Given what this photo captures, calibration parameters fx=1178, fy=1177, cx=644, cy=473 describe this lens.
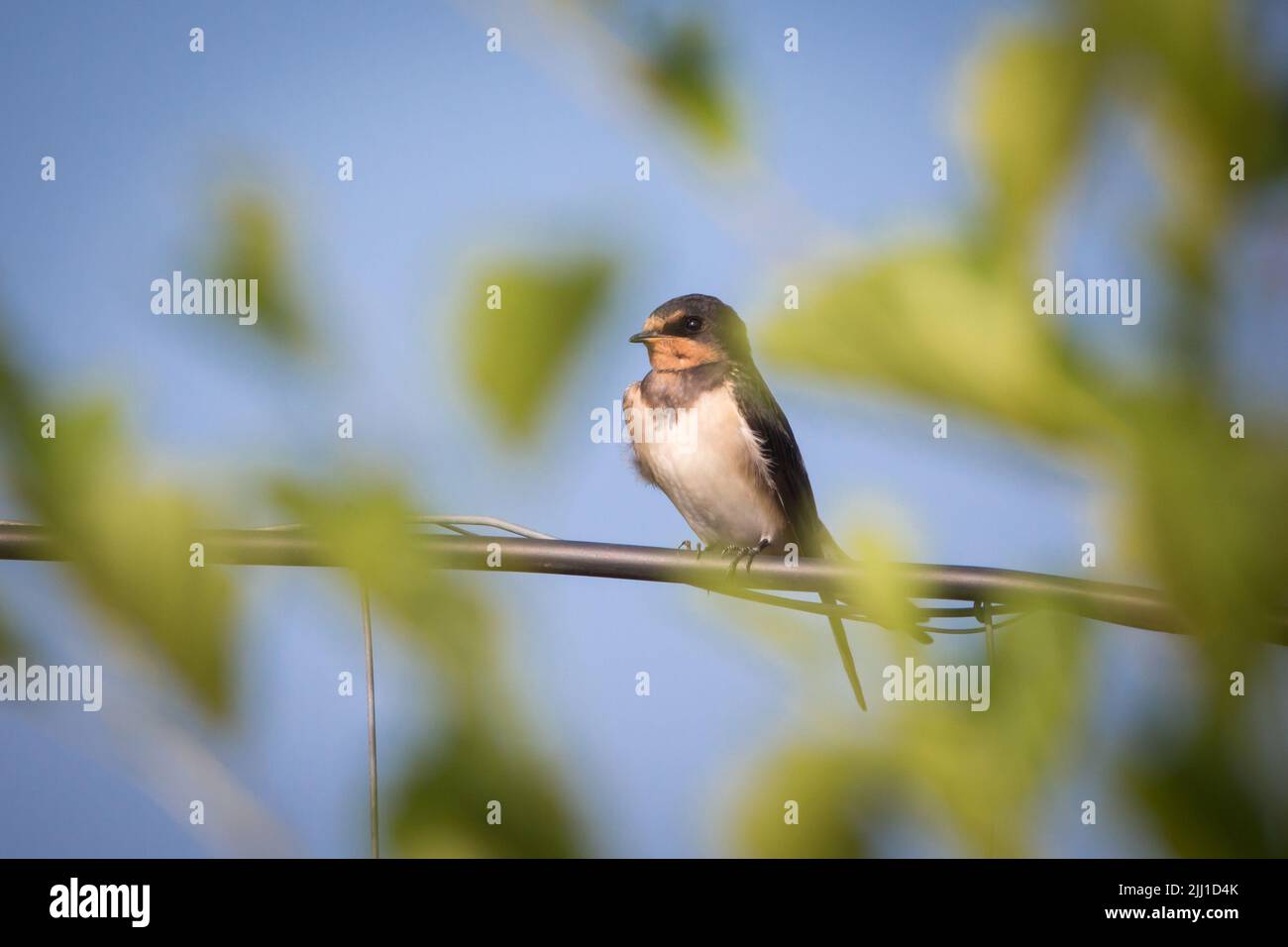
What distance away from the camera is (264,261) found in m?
0.37

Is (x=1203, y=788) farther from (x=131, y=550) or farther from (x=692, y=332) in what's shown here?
(x=692, y=332)

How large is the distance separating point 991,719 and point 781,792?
0.06 m

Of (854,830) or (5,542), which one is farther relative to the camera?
(5,542)

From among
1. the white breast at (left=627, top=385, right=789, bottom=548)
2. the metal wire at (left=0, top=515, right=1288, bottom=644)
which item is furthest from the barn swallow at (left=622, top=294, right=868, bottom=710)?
the metal wire at (left=0, top=515, right=1288, bottom=644)

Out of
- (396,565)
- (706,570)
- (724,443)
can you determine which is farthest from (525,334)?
(724,443)

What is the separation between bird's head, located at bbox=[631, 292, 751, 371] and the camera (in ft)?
5.22

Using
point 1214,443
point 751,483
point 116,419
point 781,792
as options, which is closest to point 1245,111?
point 1214,443

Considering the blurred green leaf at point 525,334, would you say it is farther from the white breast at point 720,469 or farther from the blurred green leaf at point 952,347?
the white breast at point 720,469

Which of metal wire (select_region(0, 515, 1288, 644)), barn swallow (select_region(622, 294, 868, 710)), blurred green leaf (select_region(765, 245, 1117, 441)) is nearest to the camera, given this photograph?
blurred green leaf (select_region(765, 245, 1117, 441))

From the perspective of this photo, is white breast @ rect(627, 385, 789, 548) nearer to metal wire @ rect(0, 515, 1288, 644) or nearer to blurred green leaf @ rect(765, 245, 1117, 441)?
metal wire @ rect(0, 515, 1288, 644)

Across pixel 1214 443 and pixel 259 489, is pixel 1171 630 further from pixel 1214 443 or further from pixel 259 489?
pixel 259 489

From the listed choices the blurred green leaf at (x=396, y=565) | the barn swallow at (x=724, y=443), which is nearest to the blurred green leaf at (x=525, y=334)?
the blurred green leaf at (x=396, y=565)

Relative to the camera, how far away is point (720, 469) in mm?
1579

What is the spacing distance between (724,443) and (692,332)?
0.52ft
